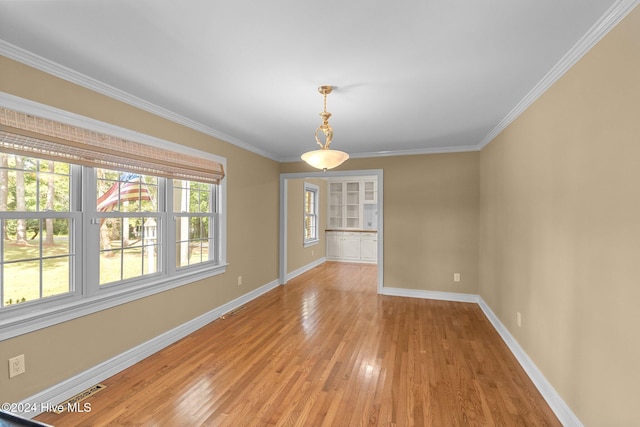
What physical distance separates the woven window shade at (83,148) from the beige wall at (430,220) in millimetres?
3082

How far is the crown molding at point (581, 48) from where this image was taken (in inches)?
57.7

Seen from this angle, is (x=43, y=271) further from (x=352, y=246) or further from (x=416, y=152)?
(x=352, y=246)

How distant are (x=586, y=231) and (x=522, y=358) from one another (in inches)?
60.8

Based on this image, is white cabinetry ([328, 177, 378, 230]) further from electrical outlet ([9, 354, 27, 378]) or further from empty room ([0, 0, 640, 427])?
electrical outlet ([9, 354, 27, 378])

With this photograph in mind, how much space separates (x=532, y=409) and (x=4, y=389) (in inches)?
141

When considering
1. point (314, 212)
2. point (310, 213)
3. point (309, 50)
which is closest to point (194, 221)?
point (309, 50)

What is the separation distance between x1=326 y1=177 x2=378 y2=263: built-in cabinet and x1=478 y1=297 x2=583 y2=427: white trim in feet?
15.7

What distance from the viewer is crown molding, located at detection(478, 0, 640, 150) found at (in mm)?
1467

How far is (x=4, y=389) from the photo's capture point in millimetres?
1896

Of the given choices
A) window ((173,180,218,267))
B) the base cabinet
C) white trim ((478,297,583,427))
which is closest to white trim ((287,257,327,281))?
the base cabinet

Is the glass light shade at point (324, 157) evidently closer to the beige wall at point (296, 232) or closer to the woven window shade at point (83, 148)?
the woven window shade at point (83, 148)

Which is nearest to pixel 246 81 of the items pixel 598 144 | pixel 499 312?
pixel 598 144

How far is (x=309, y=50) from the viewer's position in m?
1.91

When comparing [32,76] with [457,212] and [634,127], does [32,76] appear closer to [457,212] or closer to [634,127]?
[634,127]
